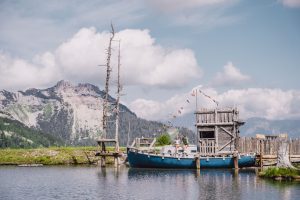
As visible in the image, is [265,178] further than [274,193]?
Yes

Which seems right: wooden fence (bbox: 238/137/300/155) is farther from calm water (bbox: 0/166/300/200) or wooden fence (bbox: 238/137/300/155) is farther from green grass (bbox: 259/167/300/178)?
green grass (bbox: 259/167/300/178)

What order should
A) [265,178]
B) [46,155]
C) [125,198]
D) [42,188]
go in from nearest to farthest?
[125,198] → [42,188] → [265,178] → [46,155]

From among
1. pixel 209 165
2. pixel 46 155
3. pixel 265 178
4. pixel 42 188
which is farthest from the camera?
pixel 46 155

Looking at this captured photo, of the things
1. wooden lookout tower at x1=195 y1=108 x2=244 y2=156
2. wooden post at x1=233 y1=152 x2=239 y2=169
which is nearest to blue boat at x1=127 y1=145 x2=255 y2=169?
wooden post at x1=233 y1=152 x2=239 y2=169

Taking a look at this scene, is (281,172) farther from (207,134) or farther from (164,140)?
(164,140)

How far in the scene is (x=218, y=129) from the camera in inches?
3253

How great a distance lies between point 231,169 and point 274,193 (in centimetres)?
3237

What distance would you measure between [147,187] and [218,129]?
32.9 metres

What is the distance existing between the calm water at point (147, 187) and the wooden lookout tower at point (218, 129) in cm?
1600

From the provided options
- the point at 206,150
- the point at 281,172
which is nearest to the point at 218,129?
the point at 206,150

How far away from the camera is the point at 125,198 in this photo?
4425cm

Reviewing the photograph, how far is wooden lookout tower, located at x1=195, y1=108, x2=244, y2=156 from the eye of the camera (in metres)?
82.1

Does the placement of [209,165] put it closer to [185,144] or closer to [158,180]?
[185,144]

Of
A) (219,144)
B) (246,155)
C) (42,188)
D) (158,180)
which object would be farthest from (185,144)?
(42,188)
